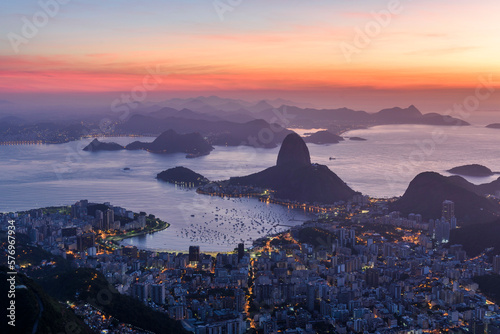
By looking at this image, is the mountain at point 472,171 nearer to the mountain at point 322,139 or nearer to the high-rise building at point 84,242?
the mountain at point 322,139

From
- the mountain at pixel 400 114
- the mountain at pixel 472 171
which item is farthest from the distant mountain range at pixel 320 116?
the mountain at pixel 472 171

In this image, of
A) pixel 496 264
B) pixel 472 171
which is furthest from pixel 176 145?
pixel 496 264

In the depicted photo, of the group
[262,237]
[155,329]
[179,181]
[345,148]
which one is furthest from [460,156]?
[155,329]

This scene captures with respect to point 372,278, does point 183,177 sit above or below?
above

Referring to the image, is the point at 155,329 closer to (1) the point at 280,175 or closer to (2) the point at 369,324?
(2) the point at 369,324

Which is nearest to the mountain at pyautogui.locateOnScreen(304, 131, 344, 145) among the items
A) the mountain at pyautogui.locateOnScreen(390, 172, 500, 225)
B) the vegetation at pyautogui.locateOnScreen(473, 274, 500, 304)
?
the mountain at pyautogui.locateOnScreen(390, 172, 500, 225)

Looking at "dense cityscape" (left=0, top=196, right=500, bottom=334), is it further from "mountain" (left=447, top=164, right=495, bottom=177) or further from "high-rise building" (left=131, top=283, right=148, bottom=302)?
"mountain" (left=447, top=164, right=495, bottom=177)

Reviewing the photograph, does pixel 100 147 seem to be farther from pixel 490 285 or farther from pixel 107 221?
pixel 490 285

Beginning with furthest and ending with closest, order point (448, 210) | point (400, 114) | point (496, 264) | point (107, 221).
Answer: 1. point (400, 114)
2. point (448, 210)
3. point (107, 221)
4. point (496, 264)
